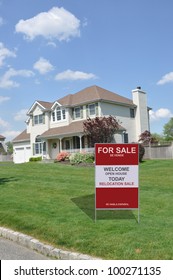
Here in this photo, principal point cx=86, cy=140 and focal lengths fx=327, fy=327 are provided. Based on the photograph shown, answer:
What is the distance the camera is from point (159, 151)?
3077cm

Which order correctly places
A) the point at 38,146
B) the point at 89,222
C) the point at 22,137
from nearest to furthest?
the point at 89,222 → the point at 38,146 → the point at 22,137

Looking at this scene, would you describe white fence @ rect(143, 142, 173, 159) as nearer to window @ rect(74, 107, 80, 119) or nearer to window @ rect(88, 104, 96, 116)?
window @ rect(88, 104, 96, 116)

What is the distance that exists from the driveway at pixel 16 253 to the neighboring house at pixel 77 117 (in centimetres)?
2670

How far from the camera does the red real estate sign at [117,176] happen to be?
760 centimetres

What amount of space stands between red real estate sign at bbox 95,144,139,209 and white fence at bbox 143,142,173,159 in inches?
927

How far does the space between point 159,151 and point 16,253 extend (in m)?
25.8

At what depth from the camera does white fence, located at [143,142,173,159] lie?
30312 mm

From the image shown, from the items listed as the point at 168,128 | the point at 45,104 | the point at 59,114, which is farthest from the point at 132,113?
the point at 168,128

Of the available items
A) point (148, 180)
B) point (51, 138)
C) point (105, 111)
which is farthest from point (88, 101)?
point (148, 180)

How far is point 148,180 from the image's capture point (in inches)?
605

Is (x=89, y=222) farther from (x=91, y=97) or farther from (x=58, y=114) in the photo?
(x=58, y=114)

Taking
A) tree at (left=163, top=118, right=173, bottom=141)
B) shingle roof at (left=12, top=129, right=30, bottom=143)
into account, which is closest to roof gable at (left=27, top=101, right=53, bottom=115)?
shingle roof at (left=12, top=129, right=30, bottom=143)

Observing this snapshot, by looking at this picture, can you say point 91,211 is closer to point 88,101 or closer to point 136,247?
point 136,247

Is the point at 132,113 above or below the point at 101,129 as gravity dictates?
above
